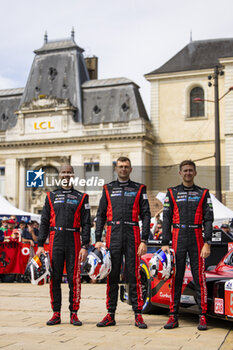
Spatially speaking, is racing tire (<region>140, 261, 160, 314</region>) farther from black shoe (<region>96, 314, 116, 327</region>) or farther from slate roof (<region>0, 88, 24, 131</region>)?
slate roof (<region>0, 88, 24, 131</region>)

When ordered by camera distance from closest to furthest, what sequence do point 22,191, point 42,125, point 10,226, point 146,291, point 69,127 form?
point 146,291 → point 10,226 → point 69,127 → point 42,125 → point 22,191

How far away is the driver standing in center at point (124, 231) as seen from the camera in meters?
7.81

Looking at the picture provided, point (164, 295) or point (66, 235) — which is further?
point (164, 295)

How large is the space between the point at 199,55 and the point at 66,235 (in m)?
43.1

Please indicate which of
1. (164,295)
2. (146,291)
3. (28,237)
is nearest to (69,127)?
(28,237)

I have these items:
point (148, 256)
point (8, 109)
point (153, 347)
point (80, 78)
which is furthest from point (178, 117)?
point (153, 347)

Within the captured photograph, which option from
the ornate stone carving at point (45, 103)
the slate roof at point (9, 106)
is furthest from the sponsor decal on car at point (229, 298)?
the slate roof at point (9, 106)

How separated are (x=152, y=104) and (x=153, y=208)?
35.8ft

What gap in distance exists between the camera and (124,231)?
781cm

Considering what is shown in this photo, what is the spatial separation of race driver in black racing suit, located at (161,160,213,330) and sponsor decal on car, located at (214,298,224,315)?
0.13 m

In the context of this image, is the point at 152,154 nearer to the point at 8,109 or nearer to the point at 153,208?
the point at 153,208

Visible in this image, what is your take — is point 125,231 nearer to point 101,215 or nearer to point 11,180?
point 101,215

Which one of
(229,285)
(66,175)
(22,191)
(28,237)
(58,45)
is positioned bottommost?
(229,285)

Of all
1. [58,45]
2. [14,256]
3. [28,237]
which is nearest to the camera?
[14,256]
